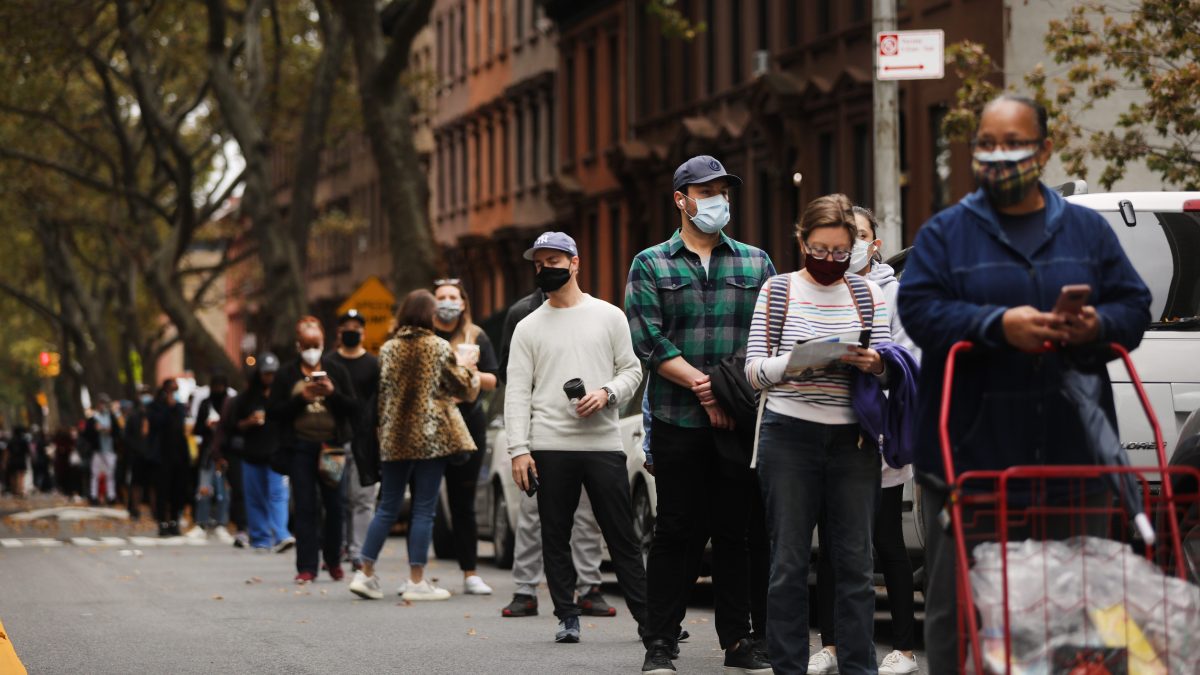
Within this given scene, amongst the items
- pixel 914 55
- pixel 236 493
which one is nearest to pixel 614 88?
pixel 236 493

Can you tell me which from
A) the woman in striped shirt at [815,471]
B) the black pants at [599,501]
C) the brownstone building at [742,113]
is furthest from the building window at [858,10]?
the woman in striped shirt at [815,471]

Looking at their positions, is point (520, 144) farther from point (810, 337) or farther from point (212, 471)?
point (810, 337)

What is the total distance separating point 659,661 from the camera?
9.75 meters

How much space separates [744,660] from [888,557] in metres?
0.73

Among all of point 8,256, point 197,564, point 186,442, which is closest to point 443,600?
point 197,564

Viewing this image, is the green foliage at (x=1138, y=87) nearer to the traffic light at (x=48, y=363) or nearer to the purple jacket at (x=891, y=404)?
the purple jacket at (x=891, y=404)

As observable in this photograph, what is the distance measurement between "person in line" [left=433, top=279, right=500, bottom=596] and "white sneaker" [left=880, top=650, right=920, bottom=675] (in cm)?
539

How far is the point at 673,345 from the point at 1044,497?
3764 millimetres

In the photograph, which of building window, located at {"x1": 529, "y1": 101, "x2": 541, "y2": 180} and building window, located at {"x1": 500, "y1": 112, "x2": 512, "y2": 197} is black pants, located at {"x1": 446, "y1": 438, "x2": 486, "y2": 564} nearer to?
building window, located at {"x1": 529, "y1": 101, "x2": 541, "y2": 180}

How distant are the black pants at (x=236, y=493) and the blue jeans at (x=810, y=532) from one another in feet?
52.0

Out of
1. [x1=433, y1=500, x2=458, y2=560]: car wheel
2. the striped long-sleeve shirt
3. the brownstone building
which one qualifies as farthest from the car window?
the brownstone building

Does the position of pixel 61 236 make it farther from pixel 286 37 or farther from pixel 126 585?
pixel 126 585

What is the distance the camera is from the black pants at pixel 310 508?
16.3 metres

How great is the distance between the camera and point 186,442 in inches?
1070
